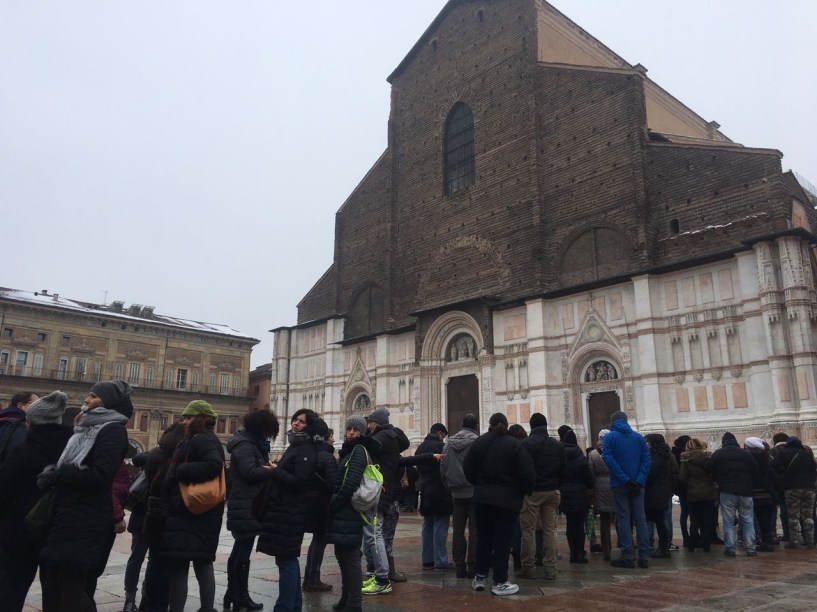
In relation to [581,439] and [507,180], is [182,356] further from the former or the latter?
[581,439]

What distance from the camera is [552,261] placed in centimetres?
2033

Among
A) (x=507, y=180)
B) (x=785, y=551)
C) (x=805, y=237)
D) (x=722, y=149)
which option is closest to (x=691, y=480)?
(x=785, y=551)

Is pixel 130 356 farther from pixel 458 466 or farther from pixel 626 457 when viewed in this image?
pixel 626 457

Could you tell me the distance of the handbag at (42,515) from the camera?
158 inches

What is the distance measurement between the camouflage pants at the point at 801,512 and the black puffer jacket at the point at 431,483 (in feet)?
17.5

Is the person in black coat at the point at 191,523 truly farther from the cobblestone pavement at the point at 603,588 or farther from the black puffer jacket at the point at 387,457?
the black puffer jacket at the point at 387,457

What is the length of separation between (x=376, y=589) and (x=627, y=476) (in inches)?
136

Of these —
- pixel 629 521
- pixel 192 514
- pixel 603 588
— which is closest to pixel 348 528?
pixel 192 514

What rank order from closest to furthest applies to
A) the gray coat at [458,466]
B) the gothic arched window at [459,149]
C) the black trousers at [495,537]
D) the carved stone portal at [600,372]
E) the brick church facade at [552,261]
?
the black trousers at [495,537]
the gray coat at [458,466]
the brick church facade at [552,261]
the carved stone portal at [600,372]
the gothic arched window at [459,149]

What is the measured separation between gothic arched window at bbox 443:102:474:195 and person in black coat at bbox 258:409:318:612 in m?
19.7

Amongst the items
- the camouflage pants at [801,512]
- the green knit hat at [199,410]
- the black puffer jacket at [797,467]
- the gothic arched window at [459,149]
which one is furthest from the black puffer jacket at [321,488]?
the gothic arched window at [459,149]

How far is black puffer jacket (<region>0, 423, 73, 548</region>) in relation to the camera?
4199 mm

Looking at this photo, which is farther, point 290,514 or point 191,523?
point 290,514

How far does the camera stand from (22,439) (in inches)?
192
